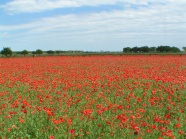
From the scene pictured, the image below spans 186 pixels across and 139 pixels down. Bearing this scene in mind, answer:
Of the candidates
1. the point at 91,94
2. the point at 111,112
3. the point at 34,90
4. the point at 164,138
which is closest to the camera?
the point at 164,138

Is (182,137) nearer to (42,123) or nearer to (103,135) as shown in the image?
(103,135)

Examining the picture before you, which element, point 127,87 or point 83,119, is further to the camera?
point 127,87

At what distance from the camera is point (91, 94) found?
1057 cm

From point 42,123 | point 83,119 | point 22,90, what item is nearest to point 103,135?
point 83,119

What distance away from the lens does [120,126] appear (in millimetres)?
6090

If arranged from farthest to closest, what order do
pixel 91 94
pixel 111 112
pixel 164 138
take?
1. pixel 91 94
2. pixel 111 112
3. pixel 164 138

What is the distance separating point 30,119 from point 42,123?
11.3 inches

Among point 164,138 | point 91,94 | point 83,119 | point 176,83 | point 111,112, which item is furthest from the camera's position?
point 176,83

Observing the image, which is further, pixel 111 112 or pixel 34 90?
pixel 34 90

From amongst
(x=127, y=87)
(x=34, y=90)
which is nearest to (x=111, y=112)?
(x=127, y=87)

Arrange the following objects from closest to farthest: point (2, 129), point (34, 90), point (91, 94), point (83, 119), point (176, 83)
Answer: point (2, 129)
point (83, 119)
point (91, 94)
point (34, 90)
point (176, 83)

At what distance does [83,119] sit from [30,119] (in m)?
1.13

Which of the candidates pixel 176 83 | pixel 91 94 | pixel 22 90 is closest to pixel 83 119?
pixel 91 94

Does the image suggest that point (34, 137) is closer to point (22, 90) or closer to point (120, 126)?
point (120, 126)
